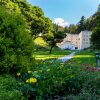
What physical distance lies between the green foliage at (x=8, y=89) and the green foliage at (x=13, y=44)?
0.28 metres

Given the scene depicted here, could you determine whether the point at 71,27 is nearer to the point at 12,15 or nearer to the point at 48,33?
the point at 48,33

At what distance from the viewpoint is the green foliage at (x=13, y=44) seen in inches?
231

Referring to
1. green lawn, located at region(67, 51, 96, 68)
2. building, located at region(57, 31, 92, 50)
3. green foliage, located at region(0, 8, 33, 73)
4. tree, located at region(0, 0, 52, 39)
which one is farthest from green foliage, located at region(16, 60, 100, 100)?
building, located at region(57, 31, 92, 50)

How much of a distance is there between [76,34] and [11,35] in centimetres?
15418

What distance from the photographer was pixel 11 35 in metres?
6.06

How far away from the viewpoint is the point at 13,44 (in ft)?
19.9

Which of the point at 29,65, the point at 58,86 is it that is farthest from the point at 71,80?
the point at 29,65

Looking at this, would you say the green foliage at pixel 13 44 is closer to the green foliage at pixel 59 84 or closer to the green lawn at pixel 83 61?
the green foliage at pixel 59 84

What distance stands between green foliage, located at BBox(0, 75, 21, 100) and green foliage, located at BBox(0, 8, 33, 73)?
0.28 meters

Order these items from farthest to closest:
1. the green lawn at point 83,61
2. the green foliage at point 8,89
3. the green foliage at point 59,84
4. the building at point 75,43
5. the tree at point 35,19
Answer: the building at point 75,43 → the tree at point 35,19 → the green lawn at point 83,61 → the green foliage at point 59,84 → the green foliage at point 8,89

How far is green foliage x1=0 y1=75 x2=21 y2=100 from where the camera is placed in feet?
14.7

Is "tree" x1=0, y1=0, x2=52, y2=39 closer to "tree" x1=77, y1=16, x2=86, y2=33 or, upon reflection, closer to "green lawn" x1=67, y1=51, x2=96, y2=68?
"green lawn" x1=67, y1=51, x2=96, y2=68

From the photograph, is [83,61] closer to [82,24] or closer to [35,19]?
[35,19]

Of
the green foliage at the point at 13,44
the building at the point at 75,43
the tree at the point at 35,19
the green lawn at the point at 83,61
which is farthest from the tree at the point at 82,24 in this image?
the green foliage at the point at 13,44
